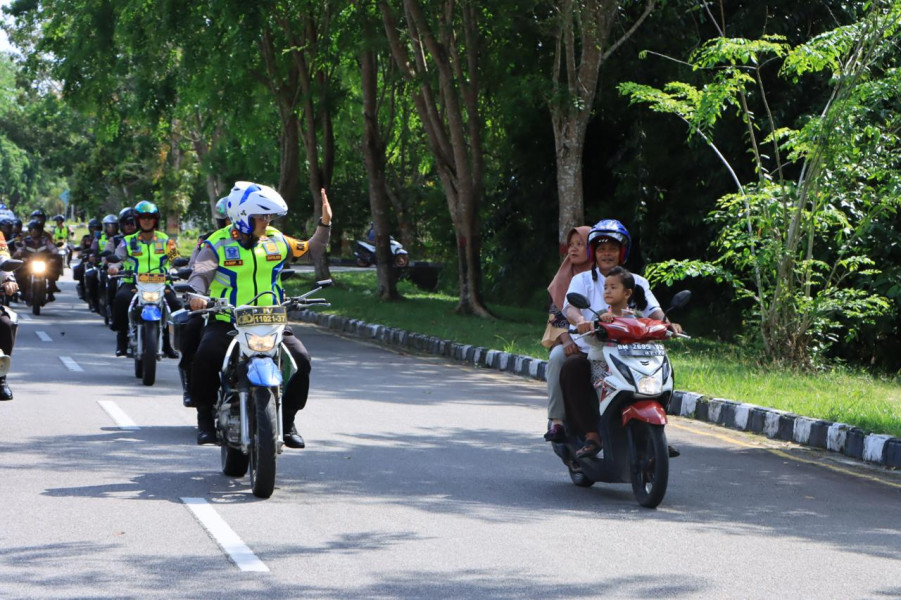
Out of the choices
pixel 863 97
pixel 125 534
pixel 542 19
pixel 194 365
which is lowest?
pixel 125 534

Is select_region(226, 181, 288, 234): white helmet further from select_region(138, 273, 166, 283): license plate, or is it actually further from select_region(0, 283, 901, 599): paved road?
select_region(138, 273, 166, 283): license plate

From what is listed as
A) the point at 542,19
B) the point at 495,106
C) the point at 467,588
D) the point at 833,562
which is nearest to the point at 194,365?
the point at 467,588

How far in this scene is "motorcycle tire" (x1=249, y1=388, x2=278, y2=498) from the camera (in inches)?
298

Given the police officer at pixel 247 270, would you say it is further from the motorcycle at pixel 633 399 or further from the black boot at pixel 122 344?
the black boot at pixel 122 344

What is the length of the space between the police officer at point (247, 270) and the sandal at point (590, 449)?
1.66 m

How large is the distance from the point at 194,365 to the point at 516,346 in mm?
9525

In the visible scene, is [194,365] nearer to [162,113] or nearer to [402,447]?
[402,447]

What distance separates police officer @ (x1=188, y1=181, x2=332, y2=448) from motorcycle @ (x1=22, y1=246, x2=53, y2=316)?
16230 millimetres

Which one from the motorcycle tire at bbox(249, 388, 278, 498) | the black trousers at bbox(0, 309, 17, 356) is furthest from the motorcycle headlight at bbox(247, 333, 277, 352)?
the black trousers at bbox(0, 309, 17, 356)

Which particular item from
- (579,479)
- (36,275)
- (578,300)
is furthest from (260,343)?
(36,275)

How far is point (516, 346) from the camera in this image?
17.7 metres

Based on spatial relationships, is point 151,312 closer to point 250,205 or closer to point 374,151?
point 250,205

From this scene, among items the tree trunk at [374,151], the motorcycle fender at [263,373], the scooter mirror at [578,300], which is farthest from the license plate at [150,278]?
the tree trunk at [374,151]

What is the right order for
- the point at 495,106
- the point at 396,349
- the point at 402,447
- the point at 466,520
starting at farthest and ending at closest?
the point at 495,106
the point at 396,349
the point at 402,447
the point at 466,520
